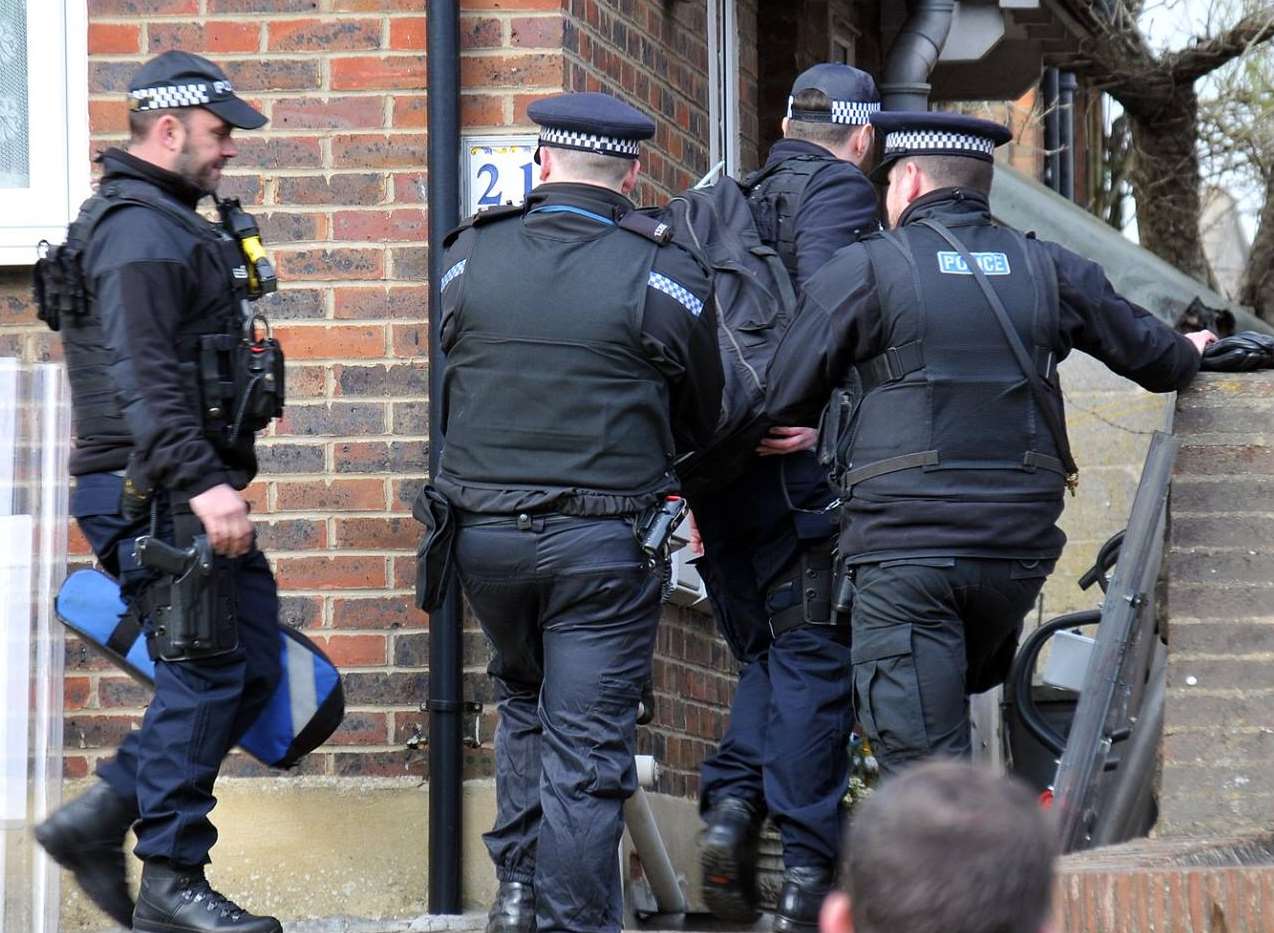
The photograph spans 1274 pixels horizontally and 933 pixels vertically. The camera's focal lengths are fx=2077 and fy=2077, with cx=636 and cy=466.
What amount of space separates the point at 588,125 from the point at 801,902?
6.13 feet

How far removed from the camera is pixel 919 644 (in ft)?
15.4

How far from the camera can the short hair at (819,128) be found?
5.29 meters

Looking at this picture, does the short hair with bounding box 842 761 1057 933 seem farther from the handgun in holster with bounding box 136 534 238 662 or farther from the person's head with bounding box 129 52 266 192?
the person's head with bounding box 129 52 266 192

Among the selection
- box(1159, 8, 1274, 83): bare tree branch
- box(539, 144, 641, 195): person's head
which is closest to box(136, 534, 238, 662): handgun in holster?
box(539, 144, 641, 195): person's head

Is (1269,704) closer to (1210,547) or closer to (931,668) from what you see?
(1210,547)

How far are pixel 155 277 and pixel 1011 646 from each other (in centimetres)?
221

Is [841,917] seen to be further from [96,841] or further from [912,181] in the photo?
[912,181]

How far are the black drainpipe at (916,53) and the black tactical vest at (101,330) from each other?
4838 mm

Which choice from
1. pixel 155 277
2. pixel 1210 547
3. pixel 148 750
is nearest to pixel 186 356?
pixel 155 277

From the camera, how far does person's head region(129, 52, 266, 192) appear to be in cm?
471

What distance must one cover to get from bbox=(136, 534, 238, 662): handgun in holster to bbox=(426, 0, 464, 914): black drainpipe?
1.14 metres

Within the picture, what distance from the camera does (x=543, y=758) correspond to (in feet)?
15.2

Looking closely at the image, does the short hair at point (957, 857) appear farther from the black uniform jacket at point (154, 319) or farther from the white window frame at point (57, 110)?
the white window frame at point (57, 110)

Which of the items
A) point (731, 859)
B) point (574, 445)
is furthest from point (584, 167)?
point (731, 859)
